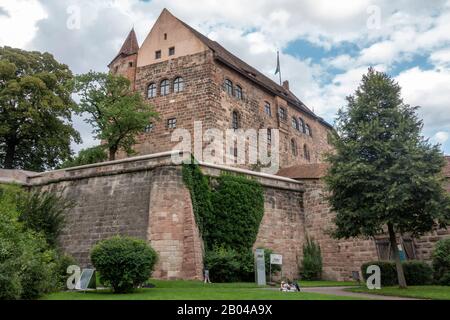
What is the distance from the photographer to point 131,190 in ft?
68.3

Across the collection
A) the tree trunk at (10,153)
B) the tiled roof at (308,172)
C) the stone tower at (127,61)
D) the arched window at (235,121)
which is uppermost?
the stone tower at (127,61)

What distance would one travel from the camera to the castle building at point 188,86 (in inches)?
1277

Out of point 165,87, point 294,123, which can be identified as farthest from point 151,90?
point 294,123

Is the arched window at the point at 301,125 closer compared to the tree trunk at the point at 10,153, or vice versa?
the tree trunk at the point at 10,153

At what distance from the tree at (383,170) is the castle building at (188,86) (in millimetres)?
14830

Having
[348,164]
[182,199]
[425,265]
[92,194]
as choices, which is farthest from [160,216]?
[425,265]

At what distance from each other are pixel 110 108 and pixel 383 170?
57.8 feet

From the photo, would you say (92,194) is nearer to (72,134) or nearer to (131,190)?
(131,190)

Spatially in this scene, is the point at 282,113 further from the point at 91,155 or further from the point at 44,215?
the point at 44,215

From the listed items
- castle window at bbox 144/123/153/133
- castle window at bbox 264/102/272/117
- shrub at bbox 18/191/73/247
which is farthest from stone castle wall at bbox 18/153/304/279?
castle window at bbox 264/102/272/117

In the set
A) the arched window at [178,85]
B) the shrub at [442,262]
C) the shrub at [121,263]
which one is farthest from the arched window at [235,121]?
the shrub at [121,263]

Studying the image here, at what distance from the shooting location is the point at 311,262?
78.5 feet

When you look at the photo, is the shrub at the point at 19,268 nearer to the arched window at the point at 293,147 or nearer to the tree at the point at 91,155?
the tree at the point at 91,155
